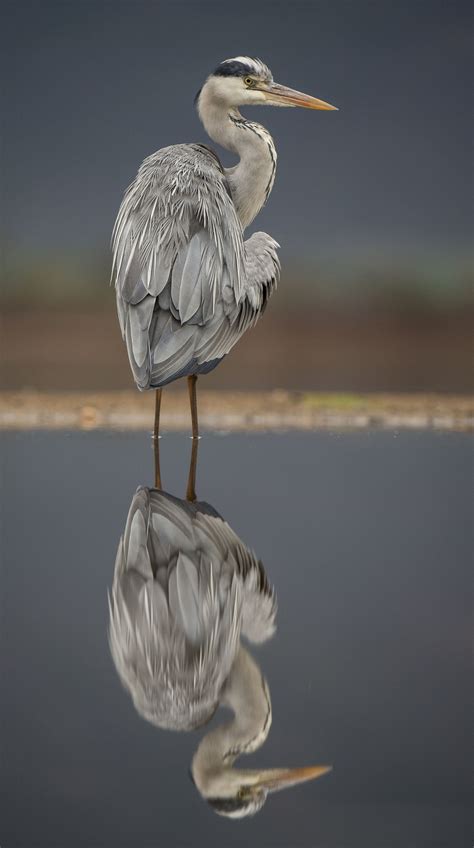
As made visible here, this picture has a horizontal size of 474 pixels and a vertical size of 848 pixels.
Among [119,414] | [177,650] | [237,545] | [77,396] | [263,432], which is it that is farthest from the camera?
[77,396]

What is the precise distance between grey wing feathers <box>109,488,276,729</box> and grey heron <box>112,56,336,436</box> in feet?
4.15

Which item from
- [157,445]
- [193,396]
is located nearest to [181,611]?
[157,445]

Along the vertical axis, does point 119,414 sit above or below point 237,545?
above

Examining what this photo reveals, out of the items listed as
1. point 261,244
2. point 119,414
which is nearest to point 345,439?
point 261,244

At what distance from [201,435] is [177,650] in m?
3.89

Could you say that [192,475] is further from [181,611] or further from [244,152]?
[244,152]

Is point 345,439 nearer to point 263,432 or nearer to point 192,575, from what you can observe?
point 263,432

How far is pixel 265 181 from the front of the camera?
6.02 metres

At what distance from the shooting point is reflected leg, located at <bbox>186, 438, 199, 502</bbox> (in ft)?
14.1

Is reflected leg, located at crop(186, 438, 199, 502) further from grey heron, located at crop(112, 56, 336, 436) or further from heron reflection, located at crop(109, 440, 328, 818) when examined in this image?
heron reflection, located at crop(109, 440, 328, 818)

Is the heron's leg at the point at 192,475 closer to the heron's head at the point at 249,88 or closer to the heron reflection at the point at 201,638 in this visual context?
the heron reflection at the point at 201,638

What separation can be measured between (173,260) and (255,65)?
6.27 feet

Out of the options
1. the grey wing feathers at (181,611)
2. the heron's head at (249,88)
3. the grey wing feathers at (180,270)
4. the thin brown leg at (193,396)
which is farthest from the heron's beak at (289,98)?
the grey wing feathers at (181,611)

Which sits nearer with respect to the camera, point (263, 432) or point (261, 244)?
point (261, 244)
